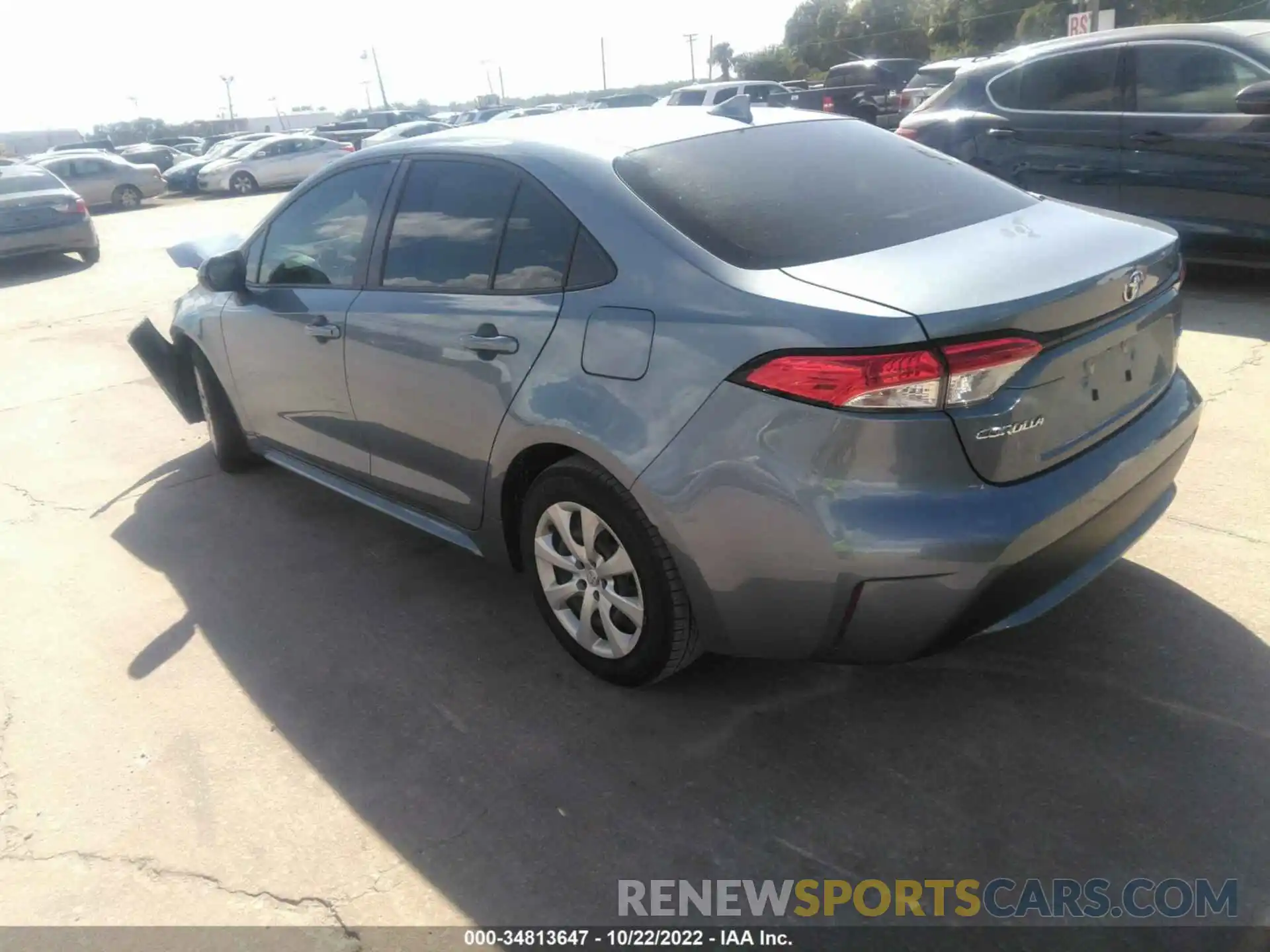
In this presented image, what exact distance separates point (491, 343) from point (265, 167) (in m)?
27.3

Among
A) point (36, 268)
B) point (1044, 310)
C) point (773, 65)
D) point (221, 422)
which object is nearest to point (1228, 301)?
point (1044, 310)

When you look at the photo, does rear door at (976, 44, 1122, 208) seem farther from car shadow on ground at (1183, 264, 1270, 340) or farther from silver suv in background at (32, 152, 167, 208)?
silver suv in background at (32, 152, 167, 208)

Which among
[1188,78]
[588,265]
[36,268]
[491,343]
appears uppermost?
[1188,78]

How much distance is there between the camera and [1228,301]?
6766 mm

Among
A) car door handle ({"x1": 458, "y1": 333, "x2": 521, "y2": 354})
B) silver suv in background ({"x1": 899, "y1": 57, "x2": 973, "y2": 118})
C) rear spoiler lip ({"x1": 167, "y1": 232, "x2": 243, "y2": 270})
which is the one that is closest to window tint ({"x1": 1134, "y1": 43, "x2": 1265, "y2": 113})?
car door handle ({"x1": 458, "y1": 333, "x2": 521, "y2": 354})

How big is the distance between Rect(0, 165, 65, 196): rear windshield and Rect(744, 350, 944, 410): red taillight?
46.4 feet

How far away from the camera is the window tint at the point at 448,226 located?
325 cm

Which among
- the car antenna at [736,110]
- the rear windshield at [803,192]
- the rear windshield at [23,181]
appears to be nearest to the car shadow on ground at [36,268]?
the rear windshield at [23,181]

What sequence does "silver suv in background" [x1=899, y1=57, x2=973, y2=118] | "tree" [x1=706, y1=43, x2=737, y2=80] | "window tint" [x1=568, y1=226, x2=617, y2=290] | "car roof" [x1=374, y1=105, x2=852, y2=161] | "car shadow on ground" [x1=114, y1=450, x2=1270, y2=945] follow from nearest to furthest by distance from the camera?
"car shadow on ground" [x1=114, y1=450, x2=1270, y2=945]
"window tint" [x1=568, y1=226, x2=617, y2=290]
"car roof" [x1=374, y1=105, x2=852, y2=161]
"silver suv in background" [x1=899, y1=57, x2=973, y2=118]
"tree" [x1=706, y1=43, x2=737, y2=80]

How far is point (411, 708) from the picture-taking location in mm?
3158

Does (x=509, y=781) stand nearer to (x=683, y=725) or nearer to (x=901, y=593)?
(x=683, y=725)

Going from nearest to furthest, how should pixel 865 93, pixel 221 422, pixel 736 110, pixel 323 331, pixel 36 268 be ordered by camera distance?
pixel 736 110 → pixel 323 331 → pixel 221 422 → pixel 36 268 → pixel 865 93

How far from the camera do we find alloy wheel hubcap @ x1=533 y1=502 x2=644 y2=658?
290 cm

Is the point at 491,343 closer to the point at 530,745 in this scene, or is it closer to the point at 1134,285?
the point at 530,745
